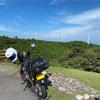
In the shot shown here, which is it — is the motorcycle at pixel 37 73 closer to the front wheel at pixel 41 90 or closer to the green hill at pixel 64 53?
the front wheel at pixel 41 90

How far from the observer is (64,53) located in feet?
86.9

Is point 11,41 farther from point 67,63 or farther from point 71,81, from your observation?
point 71,81

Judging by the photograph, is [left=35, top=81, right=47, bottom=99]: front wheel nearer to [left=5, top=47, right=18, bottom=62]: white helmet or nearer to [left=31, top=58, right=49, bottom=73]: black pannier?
[left=31, top=58, right=49, bottom=73]: black pannier

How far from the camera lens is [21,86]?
955cm

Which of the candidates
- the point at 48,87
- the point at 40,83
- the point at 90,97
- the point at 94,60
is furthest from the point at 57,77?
the point at 94,60

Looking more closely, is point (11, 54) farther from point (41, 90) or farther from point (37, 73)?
point (41, 90)

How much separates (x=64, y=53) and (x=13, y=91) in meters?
18.0

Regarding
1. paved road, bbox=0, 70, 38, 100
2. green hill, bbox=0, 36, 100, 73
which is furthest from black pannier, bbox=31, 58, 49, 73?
green hill, bbox=0, 36, 100, 73

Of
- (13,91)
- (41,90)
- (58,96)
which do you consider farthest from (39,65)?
(13,91)

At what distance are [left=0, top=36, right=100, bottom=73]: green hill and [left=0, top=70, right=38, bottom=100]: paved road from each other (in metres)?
1.77

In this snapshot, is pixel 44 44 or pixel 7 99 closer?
pixel 7 99

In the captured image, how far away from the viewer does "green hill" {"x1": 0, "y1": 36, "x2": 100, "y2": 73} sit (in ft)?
64.4

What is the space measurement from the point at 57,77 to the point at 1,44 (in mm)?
15984

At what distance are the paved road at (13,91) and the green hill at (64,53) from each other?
5.81 feet
